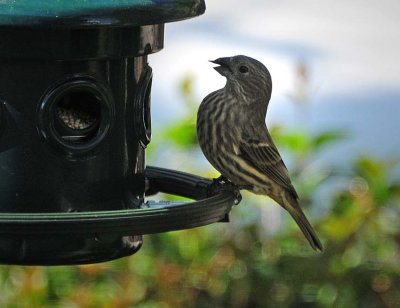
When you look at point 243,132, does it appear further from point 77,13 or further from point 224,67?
point 77,13

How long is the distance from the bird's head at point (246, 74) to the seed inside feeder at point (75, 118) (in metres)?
1.27

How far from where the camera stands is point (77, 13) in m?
5.84

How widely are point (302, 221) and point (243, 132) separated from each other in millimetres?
742

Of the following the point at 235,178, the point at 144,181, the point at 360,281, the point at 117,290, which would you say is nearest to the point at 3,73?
the point at 144,181

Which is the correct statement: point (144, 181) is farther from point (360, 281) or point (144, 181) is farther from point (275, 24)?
point (275, 24)

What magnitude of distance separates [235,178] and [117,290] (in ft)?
4.37

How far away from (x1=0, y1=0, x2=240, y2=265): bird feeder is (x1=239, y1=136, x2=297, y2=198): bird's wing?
35.4 inches

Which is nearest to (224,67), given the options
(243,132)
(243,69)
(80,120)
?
(243,69)

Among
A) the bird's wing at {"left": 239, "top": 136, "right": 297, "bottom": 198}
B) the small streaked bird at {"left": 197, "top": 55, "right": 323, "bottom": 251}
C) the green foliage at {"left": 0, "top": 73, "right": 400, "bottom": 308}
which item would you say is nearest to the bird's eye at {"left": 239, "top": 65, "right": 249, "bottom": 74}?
the small streaked bird at {"left": 197, "top": 55, "right": 323, "bottom": 251}

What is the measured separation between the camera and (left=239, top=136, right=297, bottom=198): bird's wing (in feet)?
25.1

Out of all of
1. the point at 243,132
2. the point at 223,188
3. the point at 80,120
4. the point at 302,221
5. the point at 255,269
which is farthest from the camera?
the point at 255,269

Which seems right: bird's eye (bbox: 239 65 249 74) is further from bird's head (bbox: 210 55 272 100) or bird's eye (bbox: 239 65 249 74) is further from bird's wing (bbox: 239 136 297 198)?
bird's wing (bbox: 239 136 297 198)

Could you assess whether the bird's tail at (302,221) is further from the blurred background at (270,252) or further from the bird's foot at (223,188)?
the bird's foot at (223,188)

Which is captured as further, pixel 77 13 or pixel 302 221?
pixel 302 221
